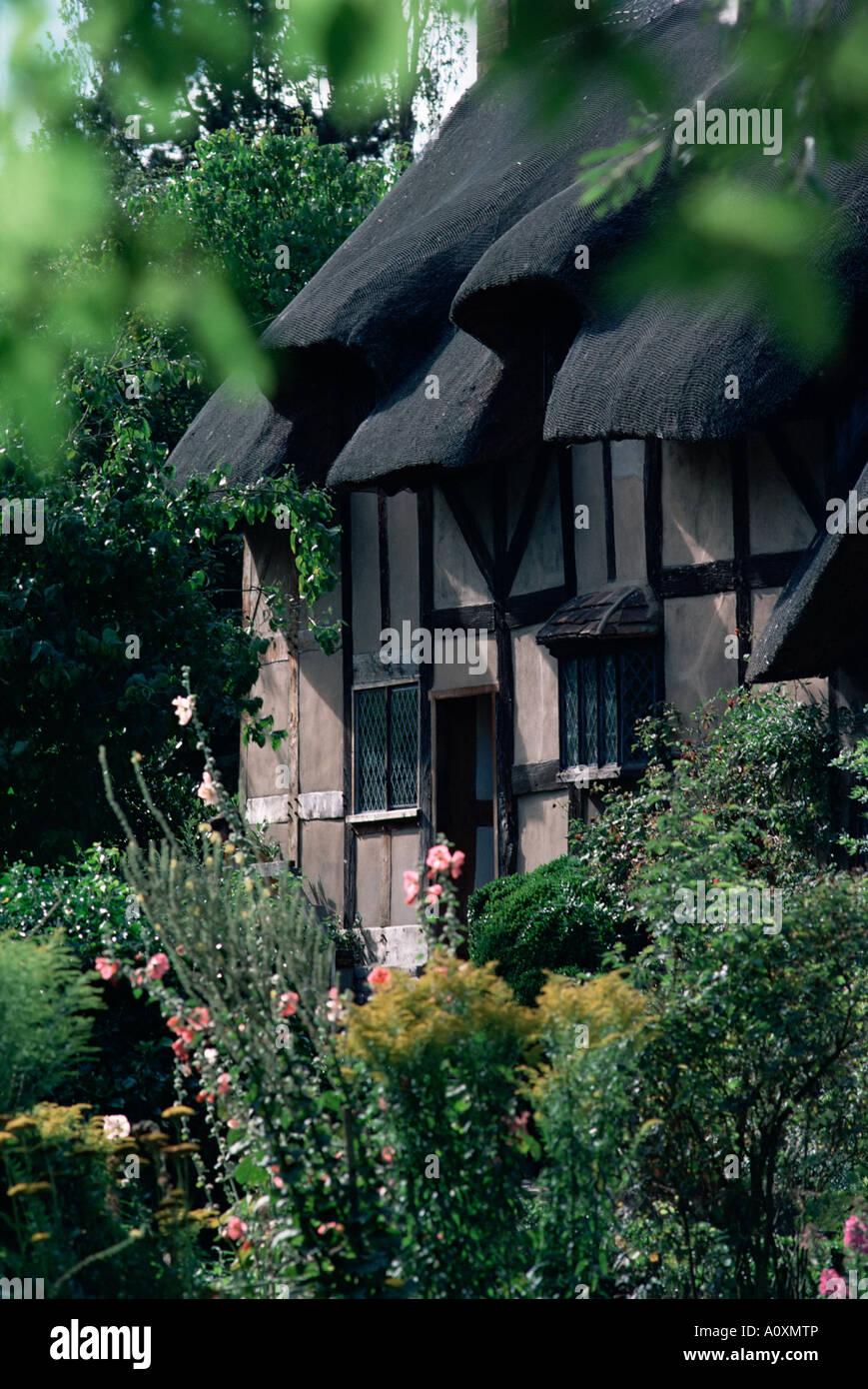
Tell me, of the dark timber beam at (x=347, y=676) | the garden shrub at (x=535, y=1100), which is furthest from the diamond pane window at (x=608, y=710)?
the garden shrub at (x=535, y=1100)

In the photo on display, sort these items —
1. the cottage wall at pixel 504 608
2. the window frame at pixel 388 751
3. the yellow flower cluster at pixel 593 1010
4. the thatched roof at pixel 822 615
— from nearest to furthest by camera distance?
the yellow flower cluster at pixel 593 1010
the thatched roof at pixel 822 615
the cottage wall at pixel 504 608
the window frame at pixel 388 751

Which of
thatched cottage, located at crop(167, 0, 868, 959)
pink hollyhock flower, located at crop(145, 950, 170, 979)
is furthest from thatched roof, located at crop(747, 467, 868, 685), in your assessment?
pink hollyhock flower, located at crop(145, 950, 170, 979)

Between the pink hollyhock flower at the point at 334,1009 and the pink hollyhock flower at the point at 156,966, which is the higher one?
the pink hollyhock flower at the point at 156,966

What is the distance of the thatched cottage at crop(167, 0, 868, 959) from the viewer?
10.3m

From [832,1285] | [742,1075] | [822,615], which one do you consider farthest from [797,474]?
[832,1285]

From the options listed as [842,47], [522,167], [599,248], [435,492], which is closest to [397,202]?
[522,167]

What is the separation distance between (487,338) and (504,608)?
187cm

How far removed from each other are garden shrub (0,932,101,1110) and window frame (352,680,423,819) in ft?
27.3

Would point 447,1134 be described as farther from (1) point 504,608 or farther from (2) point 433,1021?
(1) point 504,608

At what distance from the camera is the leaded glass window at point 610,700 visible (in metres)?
10.9

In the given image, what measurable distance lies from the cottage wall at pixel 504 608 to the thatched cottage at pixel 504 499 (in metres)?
0.02

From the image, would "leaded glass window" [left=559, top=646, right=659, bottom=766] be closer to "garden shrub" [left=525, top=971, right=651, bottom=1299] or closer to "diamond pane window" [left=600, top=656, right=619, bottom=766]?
"diamond pane window" [left=600, top=656, right=619, bottom=766]

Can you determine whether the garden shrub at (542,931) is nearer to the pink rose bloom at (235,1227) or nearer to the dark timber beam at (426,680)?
the dark timber beam at (426,680)

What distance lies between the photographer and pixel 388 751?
13602 millimetres
